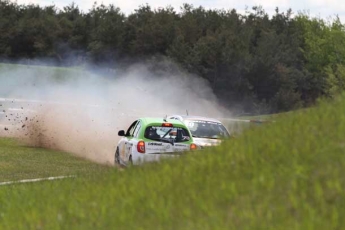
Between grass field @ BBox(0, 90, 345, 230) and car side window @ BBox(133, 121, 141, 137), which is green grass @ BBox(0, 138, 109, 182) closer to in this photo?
car side window @ BBox(133, 121, 141, 137)

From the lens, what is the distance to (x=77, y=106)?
39.7m

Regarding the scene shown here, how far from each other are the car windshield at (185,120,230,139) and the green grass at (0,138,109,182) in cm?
274

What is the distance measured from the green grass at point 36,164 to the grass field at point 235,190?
33.0 feet

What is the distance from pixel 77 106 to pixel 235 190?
1284 inches

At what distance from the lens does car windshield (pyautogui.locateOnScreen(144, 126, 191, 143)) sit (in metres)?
20.0

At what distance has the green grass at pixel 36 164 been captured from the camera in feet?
71.1

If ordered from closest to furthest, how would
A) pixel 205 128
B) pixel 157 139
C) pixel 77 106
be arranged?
pixel 157 139
pixel 205 128
pixel 77 106

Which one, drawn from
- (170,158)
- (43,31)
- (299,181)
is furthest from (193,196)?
(43,31)

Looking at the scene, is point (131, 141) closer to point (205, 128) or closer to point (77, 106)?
point (205, 128)

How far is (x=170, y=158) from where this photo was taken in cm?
1002

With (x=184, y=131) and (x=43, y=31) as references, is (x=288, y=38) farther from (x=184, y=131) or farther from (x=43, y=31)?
(x=184, y=131)

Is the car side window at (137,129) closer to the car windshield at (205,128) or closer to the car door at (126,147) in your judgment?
the car door at (126,147)

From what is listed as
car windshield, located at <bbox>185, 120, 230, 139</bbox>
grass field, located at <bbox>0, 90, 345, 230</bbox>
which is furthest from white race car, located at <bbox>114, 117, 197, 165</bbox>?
grass field, located at <bbox>0, 90, 345, 230</bbox>

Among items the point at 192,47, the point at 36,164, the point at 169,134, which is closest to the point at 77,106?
the point at 36,164
